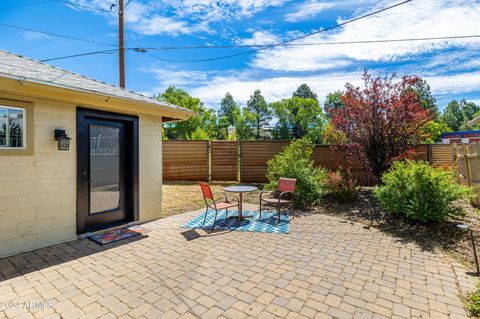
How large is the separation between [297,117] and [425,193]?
4686cm

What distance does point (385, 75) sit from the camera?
23.5 feet

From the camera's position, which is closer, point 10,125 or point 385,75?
point 10,125

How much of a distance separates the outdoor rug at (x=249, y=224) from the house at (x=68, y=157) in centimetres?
119

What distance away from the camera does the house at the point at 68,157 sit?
141 inches

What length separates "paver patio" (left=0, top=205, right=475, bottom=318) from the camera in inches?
92.7

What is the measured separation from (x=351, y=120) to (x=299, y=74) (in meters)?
14.5

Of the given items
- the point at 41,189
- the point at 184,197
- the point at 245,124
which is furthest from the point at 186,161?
the point at 245,124

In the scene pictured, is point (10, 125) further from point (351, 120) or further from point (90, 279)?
point (351, 120)

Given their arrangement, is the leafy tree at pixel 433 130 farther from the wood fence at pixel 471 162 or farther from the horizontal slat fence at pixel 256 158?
the horizontal slat fence at pixel 256 158

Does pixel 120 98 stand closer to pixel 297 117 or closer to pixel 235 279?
pixel 235 279

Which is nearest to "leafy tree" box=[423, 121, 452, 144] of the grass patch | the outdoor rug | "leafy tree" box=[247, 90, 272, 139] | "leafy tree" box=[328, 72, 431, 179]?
"leafy tree" box=[328, 72, 431, 179]

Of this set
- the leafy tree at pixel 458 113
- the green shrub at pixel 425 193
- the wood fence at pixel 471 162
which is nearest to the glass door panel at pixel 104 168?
the green shrub at pixel 425 193

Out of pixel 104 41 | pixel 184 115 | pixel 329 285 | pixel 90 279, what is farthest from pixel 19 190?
pixel 104 41

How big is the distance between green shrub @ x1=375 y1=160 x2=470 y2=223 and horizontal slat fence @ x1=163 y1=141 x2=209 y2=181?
25.9ft
